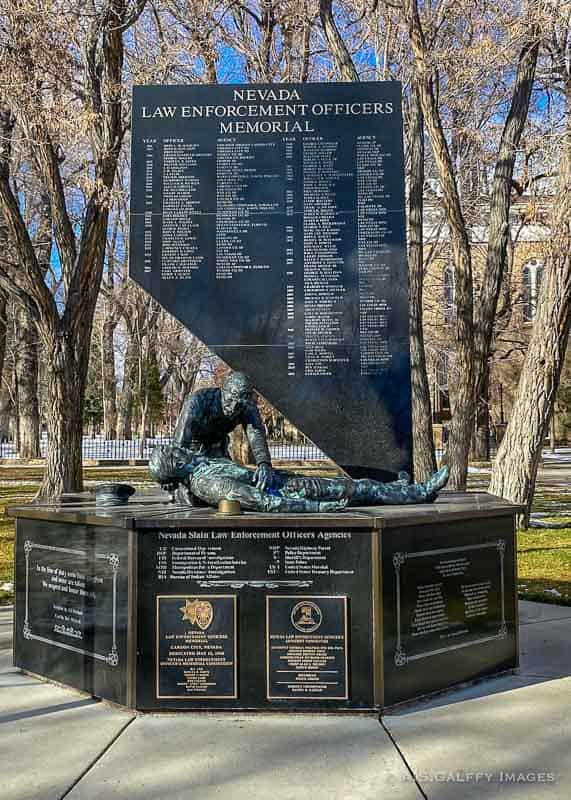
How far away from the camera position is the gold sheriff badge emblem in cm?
466

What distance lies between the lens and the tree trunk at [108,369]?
40.4 m

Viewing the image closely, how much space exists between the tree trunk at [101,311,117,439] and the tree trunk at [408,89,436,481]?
89.4ft

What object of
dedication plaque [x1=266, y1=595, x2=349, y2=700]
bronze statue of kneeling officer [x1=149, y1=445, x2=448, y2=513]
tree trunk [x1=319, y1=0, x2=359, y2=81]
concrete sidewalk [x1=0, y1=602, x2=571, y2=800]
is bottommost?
concrete sidewalk [x1=0, y1=602, x2=571, y2=800]

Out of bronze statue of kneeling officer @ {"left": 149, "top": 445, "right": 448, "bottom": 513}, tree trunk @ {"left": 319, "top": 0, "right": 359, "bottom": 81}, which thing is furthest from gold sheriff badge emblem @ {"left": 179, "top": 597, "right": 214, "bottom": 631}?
tree trunk @ {"left": 319, "top": 0, "right": 359, "bottom": 81}

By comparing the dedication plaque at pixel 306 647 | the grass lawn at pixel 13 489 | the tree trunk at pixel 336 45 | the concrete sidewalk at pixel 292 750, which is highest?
the tree trunk at pixel 336 45

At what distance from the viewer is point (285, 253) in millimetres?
7199

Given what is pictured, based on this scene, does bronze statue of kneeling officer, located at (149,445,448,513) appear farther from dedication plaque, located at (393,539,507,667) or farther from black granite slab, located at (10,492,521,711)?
dedication plaque, located at (393,539,507,667)

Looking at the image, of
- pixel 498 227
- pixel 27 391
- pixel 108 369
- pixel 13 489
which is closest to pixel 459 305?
pixel 498 227

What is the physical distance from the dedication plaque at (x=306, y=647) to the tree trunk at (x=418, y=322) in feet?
30.9

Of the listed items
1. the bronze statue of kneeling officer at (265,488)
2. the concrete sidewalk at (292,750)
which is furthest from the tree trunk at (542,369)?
the concrete sidewalk at (292,750)

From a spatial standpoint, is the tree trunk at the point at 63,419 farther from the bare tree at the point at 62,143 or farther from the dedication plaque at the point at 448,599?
the dedication plaque at the point at 448,599

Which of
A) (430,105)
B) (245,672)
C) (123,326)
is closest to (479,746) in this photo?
(245,672)

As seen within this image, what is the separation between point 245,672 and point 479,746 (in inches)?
54.0

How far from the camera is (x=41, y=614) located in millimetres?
5340
